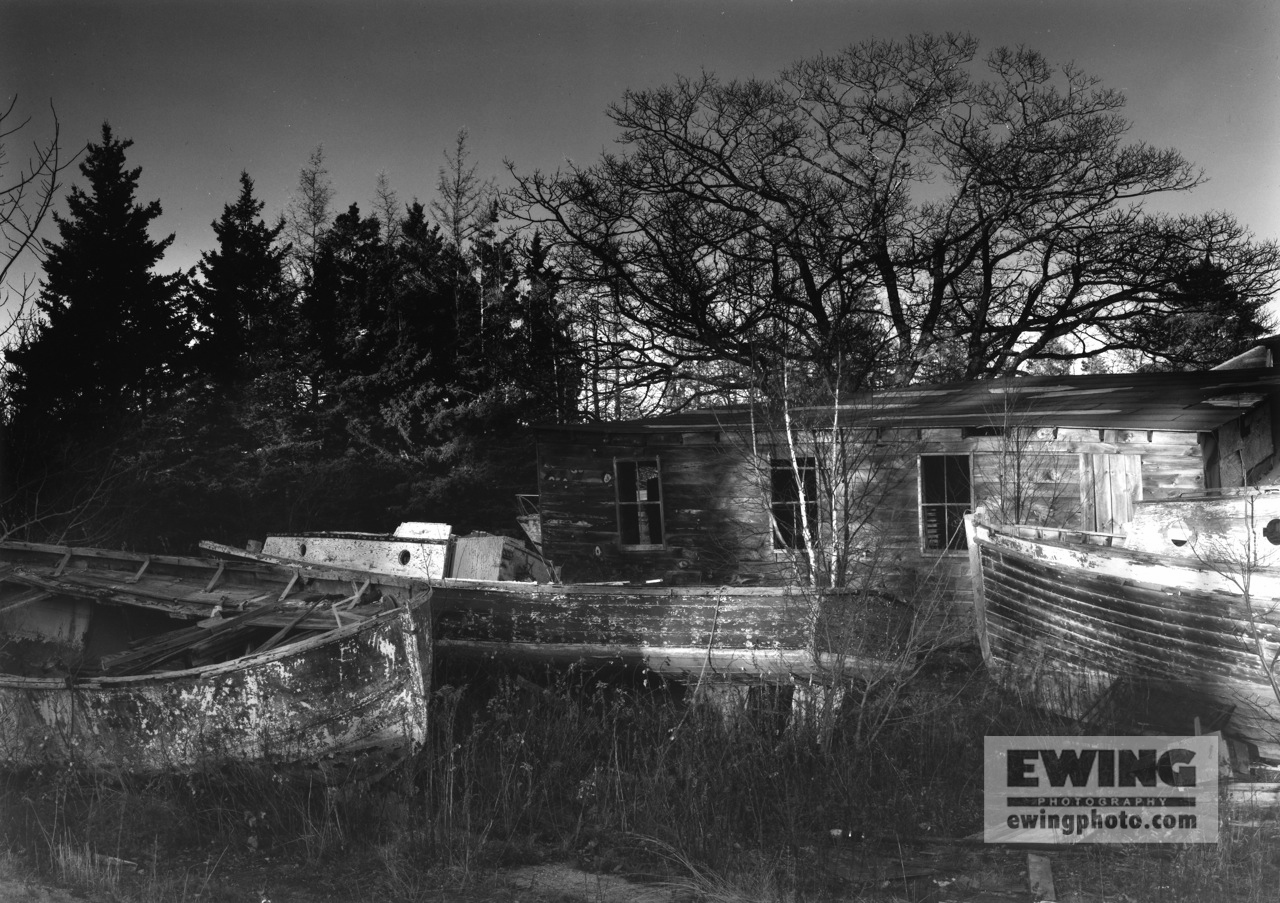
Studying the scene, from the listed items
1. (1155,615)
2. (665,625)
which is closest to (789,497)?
(665,625)

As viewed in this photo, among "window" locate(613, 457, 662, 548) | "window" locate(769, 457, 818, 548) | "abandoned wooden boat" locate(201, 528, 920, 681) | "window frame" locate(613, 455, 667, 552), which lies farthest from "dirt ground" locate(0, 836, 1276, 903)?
"window" locate(613, 457, 662, 548)

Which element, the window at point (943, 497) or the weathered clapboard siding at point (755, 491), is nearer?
the weathered clapboard siding at point (755, 491)

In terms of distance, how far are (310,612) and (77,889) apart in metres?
3.77

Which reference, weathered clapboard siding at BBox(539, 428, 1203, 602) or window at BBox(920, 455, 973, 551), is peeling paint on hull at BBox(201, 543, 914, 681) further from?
window at BBox(920, 455, 973, 551)

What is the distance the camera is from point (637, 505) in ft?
53.8

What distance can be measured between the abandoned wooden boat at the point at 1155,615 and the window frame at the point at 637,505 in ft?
21.0

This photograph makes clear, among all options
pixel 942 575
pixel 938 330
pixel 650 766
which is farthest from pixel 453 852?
pixel 938 330

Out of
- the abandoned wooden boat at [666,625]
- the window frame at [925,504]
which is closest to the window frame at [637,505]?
the window frame at [925,504]

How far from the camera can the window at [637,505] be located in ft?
53.7

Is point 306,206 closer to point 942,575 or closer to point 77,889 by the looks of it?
point 942,575

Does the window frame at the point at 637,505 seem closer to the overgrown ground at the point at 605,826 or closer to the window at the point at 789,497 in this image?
the window at the point at 789,497

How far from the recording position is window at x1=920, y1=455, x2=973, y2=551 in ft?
47.1

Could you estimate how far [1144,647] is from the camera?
8.34 metres

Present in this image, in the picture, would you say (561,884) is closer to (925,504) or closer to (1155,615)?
(1155,615)
